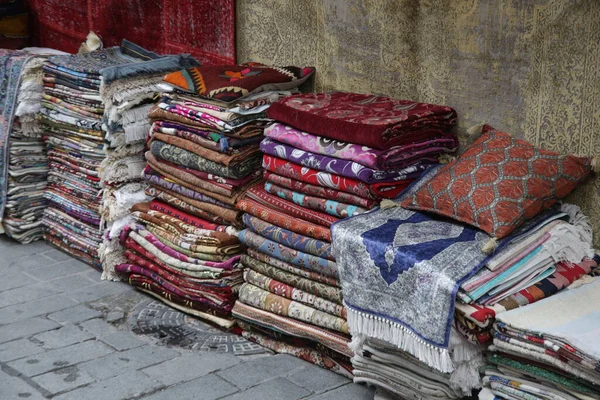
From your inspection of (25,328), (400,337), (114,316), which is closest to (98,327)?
(114,316)

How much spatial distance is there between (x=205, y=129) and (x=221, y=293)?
2.92 ft

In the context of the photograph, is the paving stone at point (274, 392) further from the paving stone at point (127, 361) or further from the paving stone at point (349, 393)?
the paving stone at point (127, 361)

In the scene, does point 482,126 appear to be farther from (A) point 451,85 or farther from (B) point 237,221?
(B) point 237,221

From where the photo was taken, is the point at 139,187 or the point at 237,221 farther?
the point at 139,187

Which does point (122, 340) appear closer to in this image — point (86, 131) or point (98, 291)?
point (98, 291)

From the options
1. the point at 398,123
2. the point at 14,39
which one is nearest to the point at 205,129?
the point at 398,123

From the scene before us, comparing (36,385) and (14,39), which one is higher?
(14,39)

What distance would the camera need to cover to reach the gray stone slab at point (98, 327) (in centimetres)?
504

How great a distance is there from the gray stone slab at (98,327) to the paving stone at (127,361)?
0.97 feet

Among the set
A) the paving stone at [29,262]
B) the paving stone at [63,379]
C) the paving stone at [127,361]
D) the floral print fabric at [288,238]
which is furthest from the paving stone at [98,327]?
the paving stone at [29,262]

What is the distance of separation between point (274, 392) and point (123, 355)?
89 centimetres

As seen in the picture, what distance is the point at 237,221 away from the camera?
16.3ft

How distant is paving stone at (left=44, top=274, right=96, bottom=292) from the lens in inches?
225

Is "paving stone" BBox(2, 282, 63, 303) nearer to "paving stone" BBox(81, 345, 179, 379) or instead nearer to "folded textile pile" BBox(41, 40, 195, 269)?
"folded textile pile" BBox(41, 40, 195, 269)
